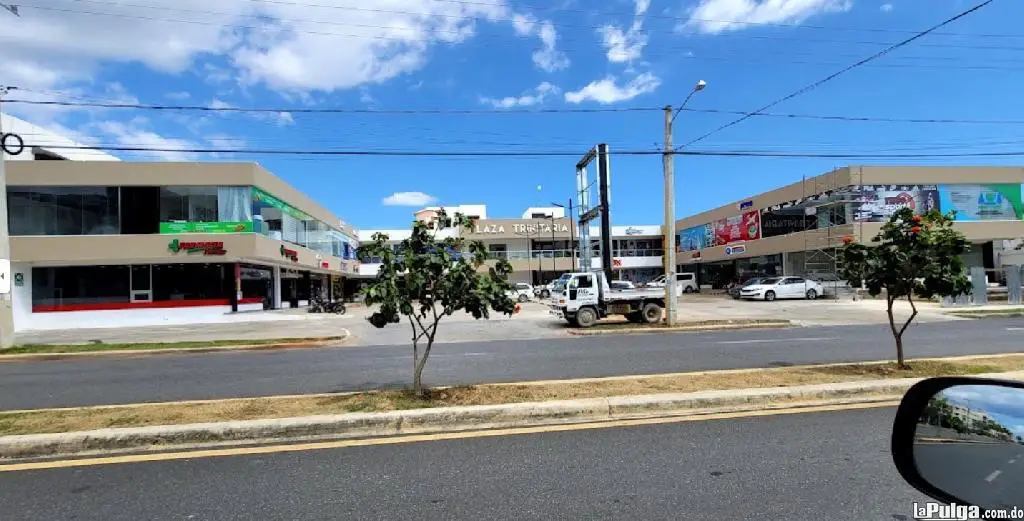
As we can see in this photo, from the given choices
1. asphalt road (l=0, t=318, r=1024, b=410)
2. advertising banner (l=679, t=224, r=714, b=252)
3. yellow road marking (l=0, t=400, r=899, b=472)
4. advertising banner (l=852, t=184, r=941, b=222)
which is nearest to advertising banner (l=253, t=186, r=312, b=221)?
asphalt road (l=0, t=318, r=1024, b=410)

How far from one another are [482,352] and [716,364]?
5.42m

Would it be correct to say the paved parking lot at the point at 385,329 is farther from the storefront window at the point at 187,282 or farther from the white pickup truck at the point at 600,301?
the storefront window at the point at 187,282

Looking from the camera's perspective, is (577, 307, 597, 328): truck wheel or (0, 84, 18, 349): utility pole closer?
(0, 84, 18, 349): utility pole

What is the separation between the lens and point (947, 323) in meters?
20.3

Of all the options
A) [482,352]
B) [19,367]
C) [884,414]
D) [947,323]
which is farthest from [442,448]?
[947,323]

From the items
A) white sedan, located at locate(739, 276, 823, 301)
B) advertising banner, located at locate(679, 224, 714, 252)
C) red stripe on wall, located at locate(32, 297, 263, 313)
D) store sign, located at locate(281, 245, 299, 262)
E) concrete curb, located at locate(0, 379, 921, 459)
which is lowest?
concrete curb, located at locate(0, 379, 921, 459)

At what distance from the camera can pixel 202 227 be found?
2845 cm

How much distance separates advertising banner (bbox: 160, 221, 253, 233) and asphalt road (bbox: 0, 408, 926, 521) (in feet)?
83.0

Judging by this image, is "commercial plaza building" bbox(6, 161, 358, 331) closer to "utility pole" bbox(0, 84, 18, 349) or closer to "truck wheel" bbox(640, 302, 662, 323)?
"utility pole" bbox(0, 84, 18, 349)

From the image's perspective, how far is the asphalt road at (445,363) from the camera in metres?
9.30

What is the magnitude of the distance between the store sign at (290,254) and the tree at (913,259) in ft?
96.2

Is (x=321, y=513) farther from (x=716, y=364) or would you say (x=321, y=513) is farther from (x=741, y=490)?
(x=716, y=364)

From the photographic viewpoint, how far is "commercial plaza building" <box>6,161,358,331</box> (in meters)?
27.7

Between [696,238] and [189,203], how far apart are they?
46.6 meters
